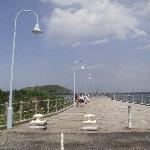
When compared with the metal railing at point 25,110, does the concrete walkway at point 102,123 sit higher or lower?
lower

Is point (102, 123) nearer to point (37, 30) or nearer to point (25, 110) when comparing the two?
point (37, 30)

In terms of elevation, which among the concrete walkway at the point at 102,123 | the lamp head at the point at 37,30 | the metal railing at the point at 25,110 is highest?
the lamp head at the point at 37,30

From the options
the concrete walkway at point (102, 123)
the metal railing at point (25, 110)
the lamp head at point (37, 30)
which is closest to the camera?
the concrete walkway at point (102, 123)

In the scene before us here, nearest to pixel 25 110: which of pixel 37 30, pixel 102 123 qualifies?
pixel 102 123

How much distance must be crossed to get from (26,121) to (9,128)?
4647mm

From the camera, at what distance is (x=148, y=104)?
61188mm

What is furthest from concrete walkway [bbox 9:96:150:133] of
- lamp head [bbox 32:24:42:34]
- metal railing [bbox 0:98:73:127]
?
lamp head [bbox 32:24:42:34]

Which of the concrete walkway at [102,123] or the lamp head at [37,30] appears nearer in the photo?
the concrete walkway at [102,123]

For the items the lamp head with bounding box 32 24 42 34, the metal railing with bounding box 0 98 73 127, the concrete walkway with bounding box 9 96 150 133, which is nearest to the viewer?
the concrete walkway with bounding box 9 96 150 133

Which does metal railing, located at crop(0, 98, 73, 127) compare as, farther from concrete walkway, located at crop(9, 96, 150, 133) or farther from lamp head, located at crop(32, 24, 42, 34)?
lamp head, located at crop(32, 24, 42, 34)

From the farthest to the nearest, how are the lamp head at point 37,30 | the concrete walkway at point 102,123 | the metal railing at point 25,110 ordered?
the metal railing at point 25,110
the lamp head at point 37,30
the concrete walkway at point 102,123

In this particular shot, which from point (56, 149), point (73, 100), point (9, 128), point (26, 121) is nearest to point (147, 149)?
point (56, 149)

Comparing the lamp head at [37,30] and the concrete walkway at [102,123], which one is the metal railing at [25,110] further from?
the lamp head at [37,30]

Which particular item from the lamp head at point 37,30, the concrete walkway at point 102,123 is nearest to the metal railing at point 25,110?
the concrete walkway at point 102,123
